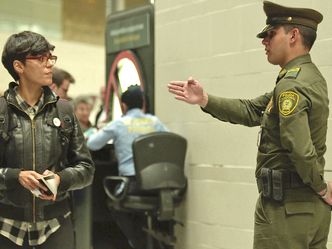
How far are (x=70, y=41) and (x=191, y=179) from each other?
444 cm

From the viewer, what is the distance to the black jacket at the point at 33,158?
1.97m

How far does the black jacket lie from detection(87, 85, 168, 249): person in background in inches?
68.9

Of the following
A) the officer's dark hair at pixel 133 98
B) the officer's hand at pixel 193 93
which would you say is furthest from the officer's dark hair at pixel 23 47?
the officer's dark hair at pixel 133 98

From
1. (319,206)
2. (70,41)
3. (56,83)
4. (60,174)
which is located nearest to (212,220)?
(56,83)

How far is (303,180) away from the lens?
6.63ft

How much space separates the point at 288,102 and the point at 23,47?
976 mm

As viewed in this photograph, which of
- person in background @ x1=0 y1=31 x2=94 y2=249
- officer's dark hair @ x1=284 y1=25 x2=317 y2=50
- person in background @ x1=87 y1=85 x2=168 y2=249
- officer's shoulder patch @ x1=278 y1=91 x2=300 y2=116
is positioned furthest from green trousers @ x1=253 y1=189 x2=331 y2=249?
person in background @ x1=87 y1=85 x2=168 y2=249

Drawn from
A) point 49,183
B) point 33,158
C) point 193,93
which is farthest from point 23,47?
point 193,93

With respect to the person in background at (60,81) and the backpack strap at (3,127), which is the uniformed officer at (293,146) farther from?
the person in background at (60,81)

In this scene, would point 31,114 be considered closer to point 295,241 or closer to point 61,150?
point 61,150

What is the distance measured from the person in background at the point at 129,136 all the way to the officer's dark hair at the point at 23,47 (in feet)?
5.87

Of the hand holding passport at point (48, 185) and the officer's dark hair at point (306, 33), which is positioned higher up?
the officer's dark hair at point (306, 33)

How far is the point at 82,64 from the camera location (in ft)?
25.9

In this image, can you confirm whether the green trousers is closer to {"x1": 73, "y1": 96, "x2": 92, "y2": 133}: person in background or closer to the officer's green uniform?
the officer's green uniform
